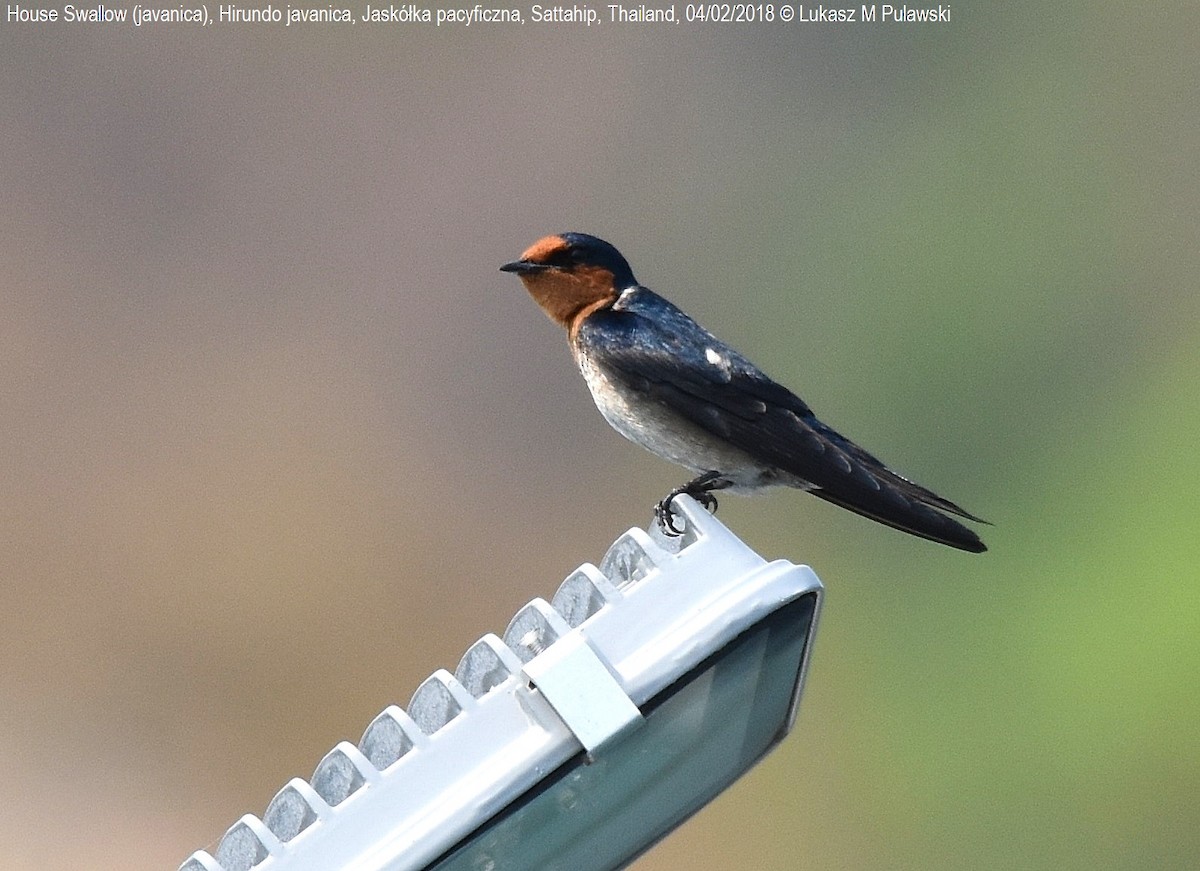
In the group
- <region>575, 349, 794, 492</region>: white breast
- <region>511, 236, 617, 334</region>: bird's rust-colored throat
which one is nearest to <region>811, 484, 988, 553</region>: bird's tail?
<region>575, 349, 794, 492</region>: white breast

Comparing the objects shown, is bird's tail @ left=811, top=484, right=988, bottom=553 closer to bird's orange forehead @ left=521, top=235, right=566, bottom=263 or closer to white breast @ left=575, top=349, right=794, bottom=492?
white breast @ left=575, top=349, right=794, bottom=492

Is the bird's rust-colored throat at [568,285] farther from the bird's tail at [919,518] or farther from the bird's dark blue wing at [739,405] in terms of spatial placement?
the bird's tail at [919,518]

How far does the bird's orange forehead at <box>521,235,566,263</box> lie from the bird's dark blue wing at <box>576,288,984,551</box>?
Answer: 10 centimetres

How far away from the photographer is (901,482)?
1479 millimetres

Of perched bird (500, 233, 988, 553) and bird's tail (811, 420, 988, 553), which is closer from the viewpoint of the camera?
bird's tail (811, 420, 988, 553)

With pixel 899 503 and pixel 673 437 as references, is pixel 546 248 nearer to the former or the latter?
pixel 673 437

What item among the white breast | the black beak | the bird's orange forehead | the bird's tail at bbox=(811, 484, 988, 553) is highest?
the bird's orange forehead

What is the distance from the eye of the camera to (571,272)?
5.94ft

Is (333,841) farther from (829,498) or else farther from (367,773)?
(829,498)

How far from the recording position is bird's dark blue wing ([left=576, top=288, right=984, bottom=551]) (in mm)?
1449

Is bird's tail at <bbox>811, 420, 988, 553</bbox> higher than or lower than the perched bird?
lower

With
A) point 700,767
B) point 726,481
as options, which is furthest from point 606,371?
point 700,767

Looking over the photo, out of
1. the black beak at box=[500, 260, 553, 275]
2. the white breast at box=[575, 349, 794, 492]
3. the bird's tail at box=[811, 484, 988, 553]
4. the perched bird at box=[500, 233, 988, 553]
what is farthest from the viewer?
the black beak at box=[500, 260, 553, 275]

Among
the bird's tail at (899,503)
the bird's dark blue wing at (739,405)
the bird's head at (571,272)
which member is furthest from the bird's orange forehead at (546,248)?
the bird's tail at (899,503)
